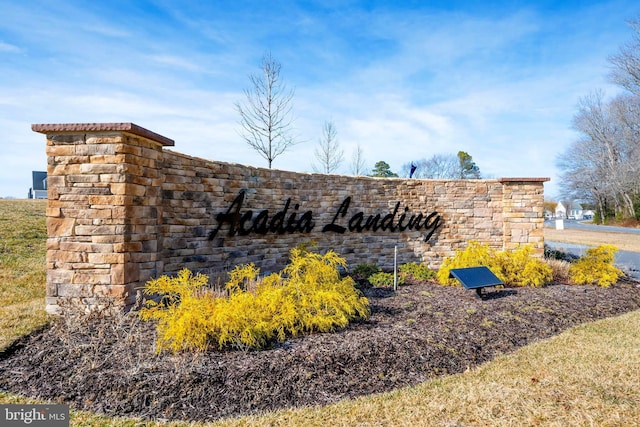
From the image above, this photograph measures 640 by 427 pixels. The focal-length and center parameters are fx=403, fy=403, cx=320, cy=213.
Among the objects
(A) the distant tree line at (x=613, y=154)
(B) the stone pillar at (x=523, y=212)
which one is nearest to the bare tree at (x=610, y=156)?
(A) the distant tree line at (x=613, y=154)

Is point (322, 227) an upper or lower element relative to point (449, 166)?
lower

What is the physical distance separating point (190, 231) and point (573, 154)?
4656 centimetres

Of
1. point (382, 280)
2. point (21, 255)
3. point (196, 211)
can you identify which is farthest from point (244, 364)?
point (21, 255)

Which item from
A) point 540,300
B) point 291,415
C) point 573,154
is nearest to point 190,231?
point 291,415

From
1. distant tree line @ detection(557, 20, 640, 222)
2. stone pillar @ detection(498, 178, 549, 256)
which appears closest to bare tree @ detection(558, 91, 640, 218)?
distant tree line @ detection(557, 20, 640, 222)

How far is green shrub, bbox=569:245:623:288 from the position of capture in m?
9.41

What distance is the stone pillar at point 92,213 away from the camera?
5.86m

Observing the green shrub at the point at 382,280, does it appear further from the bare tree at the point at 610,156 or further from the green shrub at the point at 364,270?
the bare tree at the point at 610,156

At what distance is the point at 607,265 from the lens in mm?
9609

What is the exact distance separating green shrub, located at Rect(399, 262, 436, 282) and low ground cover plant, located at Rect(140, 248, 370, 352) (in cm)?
378

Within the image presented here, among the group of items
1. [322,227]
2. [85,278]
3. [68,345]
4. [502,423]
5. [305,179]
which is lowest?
[502,423]

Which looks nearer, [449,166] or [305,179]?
[305,179]

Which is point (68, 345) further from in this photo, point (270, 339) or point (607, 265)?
point (607, 265)

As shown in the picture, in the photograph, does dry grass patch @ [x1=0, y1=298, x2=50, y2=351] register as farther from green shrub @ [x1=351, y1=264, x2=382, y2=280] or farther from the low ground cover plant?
green shrub @ [x1=351, y1=264, x2=382, y2=280]
